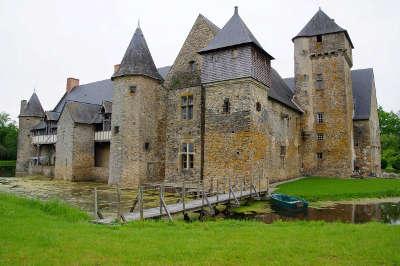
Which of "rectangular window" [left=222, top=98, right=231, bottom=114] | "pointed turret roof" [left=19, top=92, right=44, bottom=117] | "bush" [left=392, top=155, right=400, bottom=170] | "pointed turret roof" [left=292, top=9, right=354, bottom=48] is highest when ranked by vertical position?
"pointed turret roof" [left=292, top=9, right=354, bottom=48]

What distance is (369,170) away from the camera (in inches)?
1161

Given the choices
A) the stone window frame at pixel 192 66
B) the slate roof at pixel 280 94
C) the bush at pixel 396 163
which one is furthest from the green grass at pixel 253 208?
the bush at pixel 396 163

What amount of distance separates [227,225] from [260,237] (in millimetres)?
2247

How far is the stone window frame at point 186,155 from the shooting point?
21.7 meters

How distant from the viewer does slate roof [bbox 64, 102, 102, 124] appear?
30.4m

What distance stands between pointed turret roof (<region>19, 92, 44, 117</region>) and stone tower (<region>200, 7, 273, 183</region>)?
26.5 m

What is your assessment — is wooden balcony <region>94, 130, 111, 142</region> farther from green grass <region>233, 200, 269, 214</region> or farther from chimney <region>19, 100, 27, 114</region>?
green grass <region>233, 200, 269, 214</region>

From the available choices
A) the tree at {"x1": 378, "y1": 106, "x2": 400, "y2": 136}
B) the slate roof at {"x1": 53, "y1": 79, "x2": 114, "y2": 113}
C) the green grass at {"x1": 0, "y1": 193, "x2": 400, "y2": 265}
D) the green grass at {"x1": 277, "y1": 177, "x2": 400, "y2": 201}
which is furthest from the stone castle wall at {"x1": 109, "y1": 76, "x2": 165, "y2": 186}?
the tree at {"x1": 378, "y1": 106, "x2": 400, "y2": 136}

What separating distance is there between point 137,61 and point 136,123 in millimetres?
4141

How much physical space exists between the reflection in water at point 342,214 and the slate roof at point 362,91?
15745 mm

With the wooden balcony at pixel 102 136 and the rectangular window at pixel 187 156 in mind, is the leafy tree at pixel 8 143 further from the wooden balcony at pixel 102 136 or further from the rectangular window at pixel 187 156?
the rectangular window at pixel 187 156

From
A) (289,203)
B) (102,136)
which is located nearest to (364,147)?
(289,203)

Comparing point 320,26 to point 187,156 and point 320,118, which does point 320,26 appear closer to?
point 320,118

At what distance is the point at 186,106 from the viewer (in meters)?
22.4
